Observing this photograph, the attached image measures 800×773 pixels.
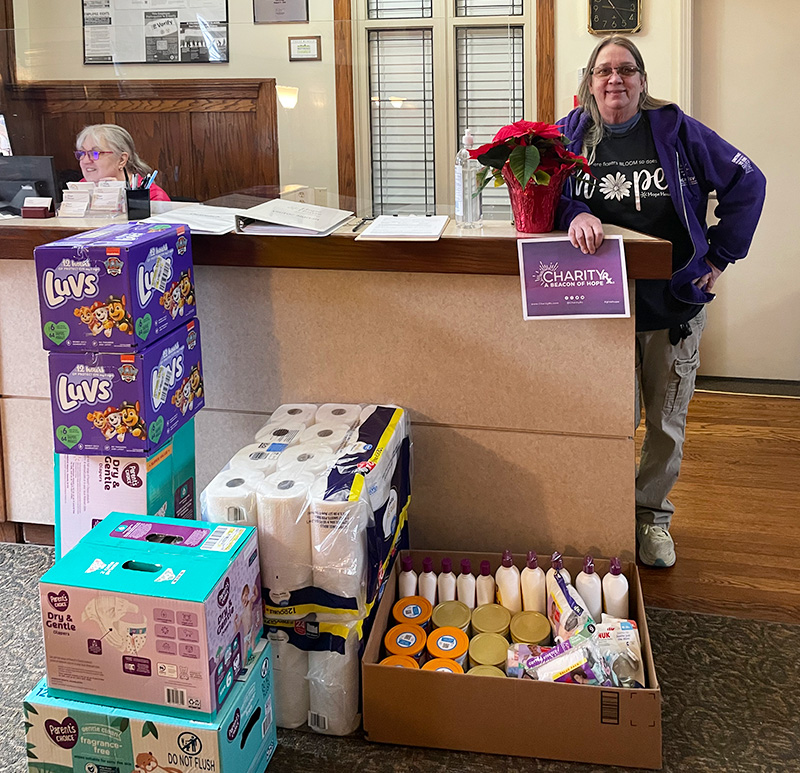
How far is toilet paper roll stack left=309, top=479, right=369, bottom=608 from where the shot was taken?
180 centimetres

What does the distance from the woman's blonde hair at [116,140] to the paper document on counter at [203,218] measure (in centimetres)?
49

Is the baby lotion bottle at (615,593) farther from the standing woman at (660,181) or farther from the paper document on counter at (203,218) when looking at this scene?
the paper document on counter at (203,218)

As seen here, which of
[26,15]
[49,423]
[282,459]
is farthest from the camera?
[26,15]

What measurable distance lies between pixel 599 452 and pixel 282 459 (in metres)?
0.80

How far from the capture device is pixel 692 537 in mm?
2777

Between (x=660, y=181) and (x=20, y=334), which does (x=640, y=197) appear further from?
(x=20, y=334)

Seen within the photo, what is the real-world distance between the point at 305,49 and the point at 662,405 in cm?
211

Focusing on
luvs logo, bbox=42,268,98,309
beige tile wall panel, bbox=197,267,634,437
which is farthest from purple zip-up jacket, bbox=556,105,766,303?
luvs logo, bbox=42,268,98,309

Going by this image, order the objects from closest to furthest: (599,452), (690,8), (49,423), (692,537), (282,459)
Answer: (282,459)
(599,452)
(49,423)
(692,537)
(690,8)

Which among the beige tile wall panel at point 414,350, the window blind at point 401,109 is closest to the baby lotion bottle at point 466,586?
the beige tile wall panel at point 414,350

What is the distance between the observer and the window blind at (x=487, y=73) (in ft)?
14.0

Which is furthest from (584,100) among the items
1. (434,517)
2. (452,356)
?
(434,517)

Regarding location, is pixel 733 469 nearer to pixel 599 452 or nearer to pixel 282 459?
pixel 599 452

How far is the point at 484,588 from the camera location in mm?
2148
